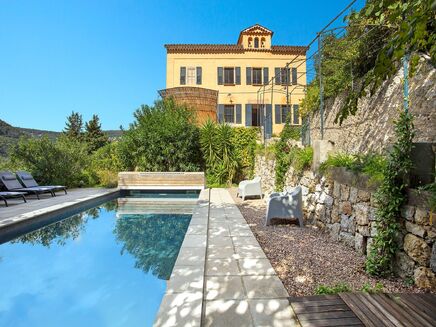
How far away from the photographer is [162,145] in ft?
43.7

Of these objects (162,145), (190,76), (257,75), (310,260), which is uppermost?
(257,75)

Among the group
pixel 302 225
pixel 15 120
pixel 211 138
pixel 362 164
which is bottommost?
pixel 302 225

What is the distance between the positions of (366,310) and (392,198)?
1.17m

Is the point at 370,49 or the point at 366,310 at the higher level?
the point at 370,49

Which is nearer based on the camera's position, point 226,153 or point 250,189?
point 250,189

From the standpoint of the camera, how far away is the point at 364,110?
7.43 meters

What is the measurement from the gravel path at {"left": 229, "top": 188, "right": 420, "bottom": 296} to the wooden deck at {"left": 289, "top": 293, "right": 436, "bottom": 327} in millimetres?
219

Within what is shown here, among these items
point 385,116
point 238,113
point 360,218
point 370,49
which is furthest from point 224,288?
point 238,113

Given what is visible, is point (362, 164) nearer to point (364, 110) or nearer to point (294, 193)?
point (294, 193)

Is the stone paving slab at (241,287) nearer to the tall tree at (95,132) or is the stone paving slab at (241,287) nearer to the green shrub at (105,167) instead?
the green shrub at (105,167)

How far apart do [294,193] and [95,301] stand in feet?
11.8

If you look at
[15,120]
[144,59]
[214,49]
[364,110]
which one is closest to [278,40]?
[214,49]

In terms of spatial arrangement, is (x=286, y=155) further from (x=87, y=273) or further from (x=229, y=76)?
(x=229, y=76)

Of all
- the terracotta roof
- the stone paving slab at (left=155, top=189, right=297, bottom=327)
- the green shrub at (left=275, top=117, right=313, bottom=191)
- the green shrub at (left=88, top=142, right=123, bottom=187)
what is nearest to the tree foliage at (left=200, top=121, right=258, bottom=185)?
the green shrub at (left=88, top=142, right=123, bottom=187)
